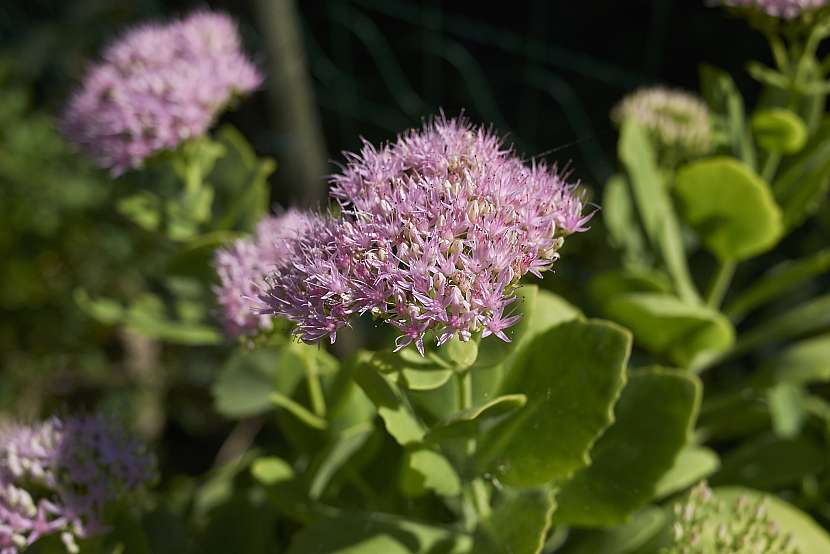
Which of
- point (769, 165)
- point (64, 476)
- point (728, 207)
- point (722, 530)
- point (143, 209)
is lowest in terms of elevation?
point (64, 476)

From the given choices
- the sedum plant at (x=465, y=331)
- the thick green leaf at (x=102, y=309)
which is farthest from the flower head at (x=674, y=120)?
the thick green leaf at (x=102, y=309)

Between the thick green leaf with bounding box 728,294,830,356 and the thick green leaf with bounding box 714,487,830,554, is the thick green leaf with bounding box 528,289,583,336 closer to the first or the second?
the thick green leaf with bounding box 714,487,830,554

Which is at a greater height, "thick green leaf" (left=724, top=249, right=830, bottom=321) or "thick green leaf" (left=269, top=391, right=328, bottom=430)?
"thick green leaf" (left=724, top=249, right=830, bottom=321)

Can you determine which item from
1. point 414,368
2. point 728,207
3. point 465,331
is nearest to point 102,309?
point 414,368

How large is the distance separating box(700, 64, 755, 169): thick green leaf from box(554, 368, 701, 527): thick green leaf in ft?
1.95

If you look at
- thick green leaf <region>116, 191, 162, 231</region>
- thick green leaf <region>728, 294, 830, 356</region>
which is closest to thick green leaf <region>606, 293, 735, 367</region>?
thick green leaf <region>728, 294, 830, 356</region>

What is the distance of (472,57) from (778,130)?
1658 mm

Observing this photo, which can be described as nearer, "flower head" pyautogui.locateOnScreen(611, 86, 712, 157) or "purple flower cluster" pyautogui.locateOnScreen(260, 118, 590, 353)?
"purple flower cluster" pyautogui.locateOnScreen(260, 118, 590, 353)

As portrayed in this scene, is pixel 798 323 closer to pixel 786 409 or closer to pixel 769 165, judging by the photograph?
pixel 786 409

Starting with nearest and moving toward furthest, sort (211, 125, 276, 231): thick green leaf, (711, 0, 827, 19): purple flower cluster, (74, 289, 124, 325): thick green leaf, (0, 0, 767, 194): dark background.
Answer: (711, 0, 827, 19): purple flower cluster, (211, 125, 276, 231): thick green leaf, (74, 289, 124, 325): thick green leaf, (0, 0, 767, 194): dark background

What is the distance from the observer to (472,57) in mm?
2971

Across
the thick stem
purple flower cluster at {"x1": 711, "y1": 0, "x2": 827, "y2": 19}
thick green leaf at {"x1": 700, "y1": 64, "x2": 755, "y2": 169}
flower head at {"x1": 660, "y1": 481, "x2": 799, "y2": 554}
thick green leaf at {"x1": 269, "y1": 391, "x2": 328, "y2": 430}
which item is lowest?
flower head at {"x1": 660, "y1": 481, "x2": 799, "y2": 554}

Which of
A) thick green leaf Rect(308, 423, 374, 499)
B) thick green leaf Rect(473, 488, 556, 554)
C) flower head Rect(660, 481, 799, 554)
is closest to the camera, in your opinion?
thick green leaf Rect(473, 488, 556, 554)

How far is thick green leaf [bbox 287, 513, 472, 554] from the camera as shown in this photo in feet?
3.63
